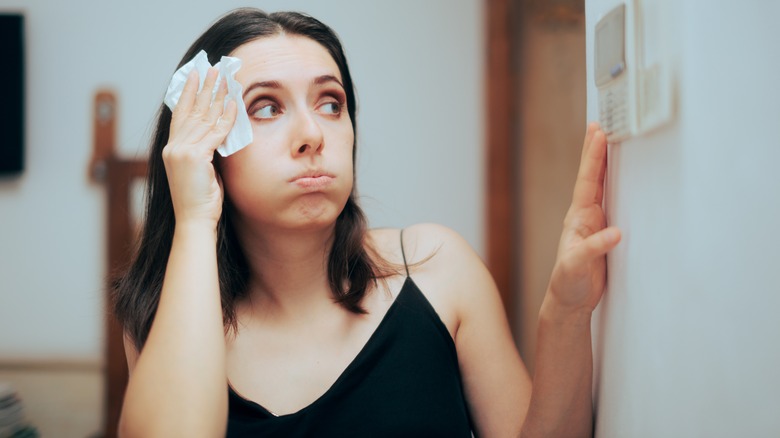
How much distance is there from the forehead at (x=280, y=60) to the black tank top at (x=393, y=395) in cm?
41

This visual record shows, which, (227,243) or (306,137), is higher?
(306,137)

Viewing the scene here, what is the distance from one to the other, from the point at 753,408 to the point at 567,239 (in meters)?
0.28

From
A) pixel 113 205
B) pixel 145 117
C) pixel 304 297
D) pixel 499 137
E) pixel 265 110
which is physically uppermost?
pixel 145 117

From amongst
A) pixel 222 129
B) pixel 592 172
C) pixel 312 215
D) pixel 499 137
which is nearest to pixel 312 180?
pixel 312 215

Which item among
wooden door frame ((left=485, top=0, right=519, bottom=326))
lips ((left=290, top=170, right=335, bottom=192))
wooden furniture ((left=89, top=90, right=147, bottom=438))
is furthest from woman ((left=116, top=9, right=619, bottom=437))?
wooden furniture ((left=89, top=90, right=147, bottom=438))

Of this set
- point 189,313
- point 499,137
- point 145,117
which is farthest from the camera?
point 145,117

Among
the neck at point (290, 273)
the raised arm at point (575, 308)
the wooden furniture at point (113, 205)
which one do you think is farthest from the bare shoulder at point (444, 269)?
the wooden furniture at point (113, 205)

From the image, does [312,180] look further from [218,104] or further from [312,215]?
[218,104]

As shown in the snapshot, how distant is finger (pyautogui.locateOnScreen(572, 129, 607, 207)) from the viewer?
79 centimetres

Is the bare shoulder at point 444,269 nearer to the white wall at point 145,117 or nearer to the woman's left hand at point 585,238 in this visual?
the woman's left hand at point 585,238

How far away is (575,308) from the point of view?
2.61 feet

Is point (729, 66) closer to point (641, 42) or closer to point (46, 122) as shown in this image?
point (641, 42)

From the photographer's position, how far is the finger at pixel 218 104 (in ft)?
3.24

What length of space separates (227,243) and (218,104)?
0.91 ft
